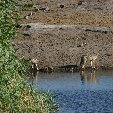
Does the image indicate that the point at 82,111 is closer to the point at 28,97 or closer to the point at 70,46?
the point at 28,97

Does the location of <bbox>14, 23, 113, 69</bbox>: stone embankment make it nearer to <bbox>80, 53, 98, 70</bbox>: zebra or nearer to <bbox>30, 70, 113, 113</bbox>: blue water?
<bbox>80, 53, 98, 70</bbox>: zebra

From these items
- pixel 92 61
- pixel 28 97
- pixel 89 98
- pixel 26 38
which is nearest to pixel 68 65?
pixel 92 61

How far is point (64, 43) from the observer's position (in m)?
41.9

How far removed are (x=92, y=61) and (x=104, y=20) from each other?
11188 millimetres

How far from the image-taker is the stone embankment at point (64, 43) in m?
38.6

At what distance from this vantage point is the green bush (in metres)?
17.5

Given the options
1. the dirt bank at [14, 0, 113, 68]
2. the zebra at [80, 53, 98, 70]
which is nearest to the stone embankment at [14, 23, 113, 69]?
the dirt bank at [14, 0, 113, 68]

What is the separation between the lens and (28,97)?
19.2 metres

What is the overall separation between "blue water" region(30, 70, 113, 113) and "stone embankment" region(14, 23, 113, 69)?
3.05 metres

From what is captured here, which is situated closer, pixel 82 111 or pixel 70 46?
pixel 82 111

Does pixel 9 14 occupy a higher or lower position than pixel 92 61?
higher

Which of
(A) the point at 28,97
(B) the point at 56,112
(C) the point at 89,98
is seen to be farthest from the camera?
(C) the point at 89,98

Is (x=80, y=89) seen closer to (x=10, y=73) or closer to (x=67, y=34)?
(x=10, y=73)

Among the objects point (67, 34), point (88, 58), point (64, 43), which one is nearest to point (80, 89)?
point (88, 58)
